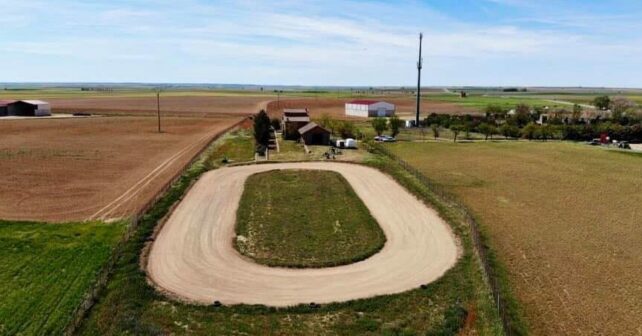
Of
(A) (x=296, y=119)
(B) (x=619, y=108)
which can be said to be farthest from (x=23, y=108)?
(B) (x=619, y=108)

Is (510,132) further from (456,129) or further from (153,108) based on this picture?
(153,108)

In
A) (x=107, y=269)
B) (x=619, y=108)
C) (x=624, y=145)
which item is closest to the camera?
(x=107, y=269)

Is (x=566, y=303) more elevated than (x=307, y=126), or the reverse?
(x=307, y=126)

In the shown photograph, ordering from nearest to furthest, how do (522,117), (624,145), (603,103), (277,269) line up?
(277,269) < (624,145) < (522,117) < (603,103)

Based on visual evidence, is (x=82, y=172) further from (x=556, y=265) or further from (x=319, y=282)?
(x=556, y=265)

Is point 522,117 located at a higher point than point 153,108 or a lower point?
higher

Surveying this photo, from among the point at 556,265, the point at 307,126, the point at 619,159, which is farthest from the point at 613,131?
the point at 556,265

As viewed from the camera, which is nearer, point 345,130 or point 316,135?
point 316,135
